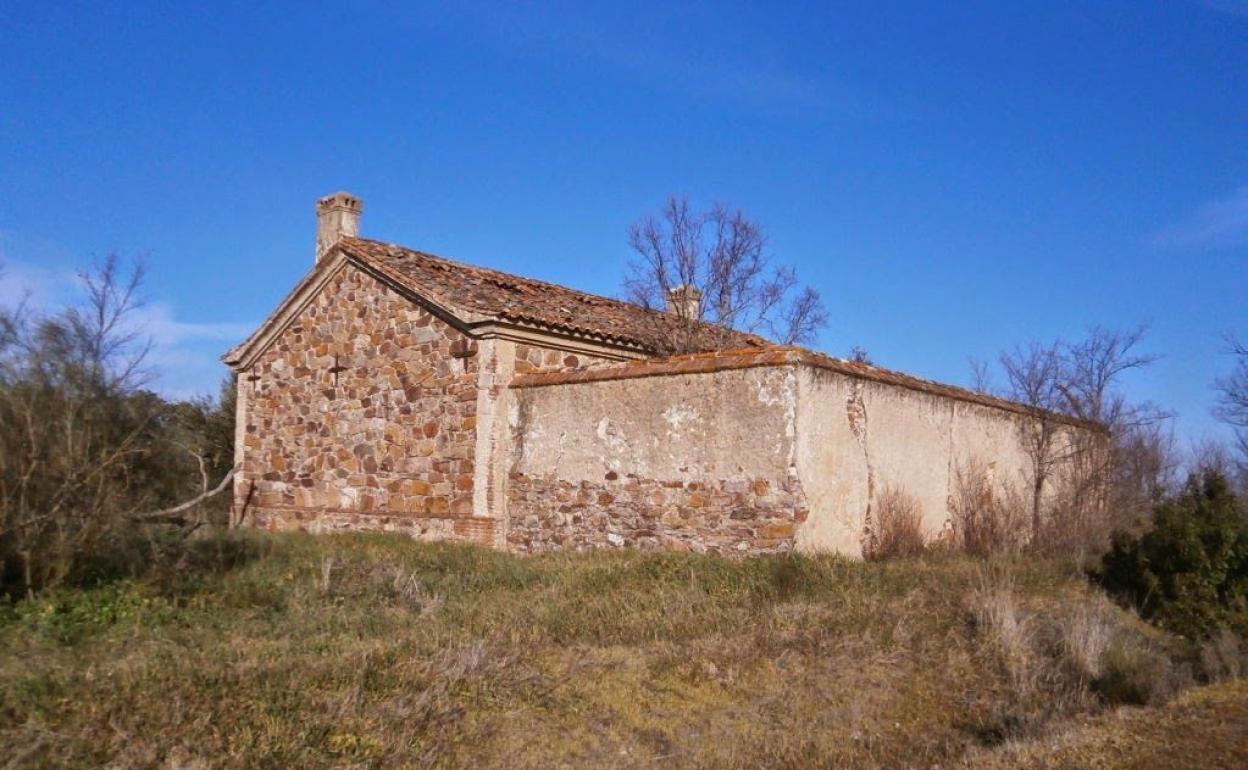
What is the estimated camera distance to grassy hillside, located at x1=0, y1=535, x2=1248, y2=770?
19.8 feet

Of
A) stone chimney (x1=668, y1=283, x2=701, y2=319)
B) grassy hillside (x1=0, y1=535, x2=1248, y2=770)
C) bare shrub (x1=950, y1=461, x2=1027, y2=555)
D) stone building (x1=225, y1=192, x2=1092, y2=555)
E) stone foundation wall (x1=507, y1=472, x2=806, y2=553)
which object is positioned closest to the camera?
grassy hillside (x1=0, y1=535, x2=1248, y2=770)

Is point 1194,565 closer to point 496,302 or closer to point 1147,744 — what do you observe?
point 1147,744

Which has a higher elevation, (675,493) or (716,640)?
(675,493)

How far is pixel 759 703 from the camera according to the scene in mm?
7848

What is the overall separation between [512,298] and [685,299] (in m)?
3.46

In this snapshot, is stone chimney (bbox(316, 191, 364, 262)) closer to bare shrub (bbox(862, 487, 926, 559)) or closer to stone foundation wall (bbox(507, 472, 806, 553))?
stone foundation wall (bbox(507, 472, 806, 553))

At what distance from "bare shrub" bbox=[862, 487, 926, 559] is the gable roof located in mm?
5052

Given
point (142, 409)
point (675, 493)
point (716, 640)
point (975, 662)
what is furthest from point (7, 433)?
point (975, 662)

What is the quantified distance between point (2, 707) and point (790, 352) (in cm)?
845

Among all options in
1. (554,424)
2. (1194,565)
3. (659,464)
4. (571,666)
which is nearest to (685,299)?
(554,424)

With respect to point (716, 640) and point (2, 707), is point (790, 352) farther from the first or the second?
point (2, 707)

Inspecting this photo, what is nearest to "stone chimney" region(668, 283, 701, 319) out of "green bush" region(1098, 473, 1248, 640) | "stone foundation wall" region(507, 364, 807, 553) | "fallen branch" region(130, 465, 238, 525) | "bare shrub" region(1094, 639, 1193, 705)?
"stone foundation wall" region(507, 364, 807, 553)

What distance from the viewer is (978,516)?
15.2 metres

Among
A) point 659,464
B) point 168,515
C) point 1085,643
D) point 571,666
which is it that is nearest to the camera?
point 571,666
